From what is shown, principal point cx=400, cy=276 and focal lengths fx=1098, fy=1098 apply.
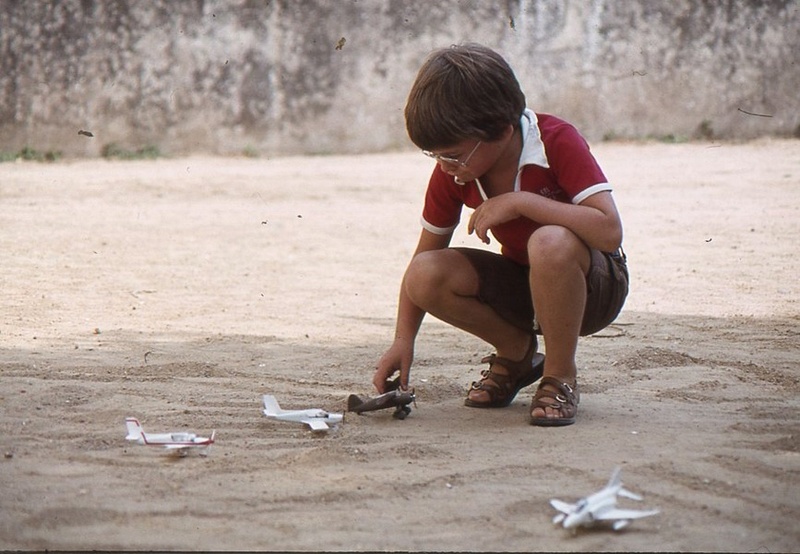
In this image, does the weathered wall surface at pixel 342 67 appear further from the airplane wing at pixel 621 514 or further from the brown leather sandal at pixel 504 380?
the airplane wing at pixel 621 514

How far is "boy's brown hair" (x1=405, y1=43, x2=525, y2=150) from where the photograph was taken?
2842mm

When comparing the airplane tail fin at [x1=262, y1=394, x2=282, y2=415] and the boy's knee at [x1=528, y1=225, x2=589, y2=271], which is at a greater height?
the boy's knee at [x1=528, y1=225, x2=589, y2=271]

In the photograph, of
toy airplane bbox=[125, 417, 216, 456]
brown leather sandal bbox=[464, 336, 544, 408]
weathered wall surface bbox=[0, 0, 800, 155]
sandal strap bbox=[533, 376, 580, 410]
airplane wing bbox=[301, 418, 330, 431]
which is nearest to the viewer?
toy airplane bbox=[125, 417, 216, 456]

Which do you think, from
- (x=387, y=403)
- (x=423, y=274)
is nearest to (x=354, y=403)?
(x=387, y=403)

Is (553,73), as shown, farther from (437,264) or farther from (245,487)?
(245,487)

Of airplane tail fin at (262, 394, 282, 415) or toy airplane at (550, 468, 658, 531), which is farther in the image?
airplane tail fin at (262, 394, 282, 415)

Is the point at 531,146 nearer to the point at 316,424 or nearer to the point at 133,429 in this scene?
the point at 316,424

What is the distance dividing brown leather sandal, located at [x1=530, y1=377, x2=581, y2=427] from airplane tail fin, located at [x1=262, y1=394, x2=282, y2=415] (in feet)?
2.28

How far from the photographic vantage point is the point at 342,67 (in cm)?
1145

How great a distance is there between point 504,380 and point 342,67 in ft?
28.4

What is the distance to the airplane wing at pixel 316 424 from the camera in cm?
283

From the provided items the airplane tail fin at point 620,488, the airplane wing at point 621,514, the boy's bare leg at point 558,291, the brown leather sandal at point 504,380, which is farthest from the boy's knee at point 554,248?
the airplane wing at point 621,514

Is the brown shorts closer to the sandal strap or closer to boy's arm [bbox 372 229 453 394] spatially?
boy's arm [bbox 372 229 453 394]

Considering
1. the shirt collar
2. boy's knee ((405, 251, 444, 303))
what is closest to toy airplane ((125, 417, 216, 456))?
boy's knee ((405, 251, 444, 303))
